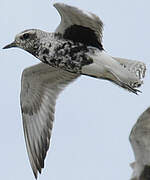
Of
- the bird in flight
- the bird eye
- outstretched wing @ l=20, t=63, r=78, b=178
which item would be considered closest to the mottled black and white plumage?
the bird in flight

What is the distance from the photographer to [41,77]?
41.7ft

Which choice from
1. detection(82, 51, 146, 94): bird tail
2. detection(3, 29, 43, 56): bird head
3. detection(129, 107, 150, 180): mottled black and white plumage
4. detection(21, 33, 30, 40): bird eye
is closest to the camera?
detection(129, 107, 150, 180): mottled black and white plumage

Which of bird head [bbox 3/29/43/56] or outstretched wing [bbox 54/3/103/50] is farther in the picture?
bird head [bbox 3/29/43/56]

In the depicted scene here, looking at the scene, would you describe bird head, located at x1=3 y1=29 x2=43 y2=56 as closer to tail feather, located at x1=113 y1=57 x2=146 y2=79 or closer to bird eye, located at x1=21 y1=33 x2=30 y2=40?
bird eye, located at x1=21 y1=33 x2=30 y2=40

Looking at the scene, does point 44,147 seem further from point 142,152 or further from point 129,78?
point 142,152

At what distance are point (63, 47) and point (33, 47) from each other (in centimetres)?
56

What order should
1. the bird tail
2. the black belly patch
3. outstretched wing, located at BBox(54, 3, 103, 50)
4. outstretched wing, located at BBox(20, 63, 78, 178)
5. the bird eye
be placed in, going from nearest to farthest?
the bird tail < outstretched wing, located at BBox(54, 3, 103, 50) < the black belly patch < the bird eye < outstretched wing, located at BBox(20, 63, 78, 178)

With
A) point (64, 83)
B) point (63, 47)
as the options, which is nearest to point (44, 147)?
point (64, 83)

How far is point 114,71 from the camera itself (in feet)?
36.9

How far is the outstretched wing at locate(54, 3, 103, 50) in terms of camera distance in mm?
11366

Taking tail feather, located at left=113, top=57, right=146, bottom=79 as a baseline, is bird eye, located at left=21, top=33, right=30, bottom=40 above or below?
above

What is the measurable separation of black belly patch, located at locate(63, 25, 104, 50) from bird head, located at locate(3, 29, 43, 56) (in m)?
0.44

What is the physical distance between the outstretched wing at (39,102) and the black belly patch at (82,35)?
1.17m

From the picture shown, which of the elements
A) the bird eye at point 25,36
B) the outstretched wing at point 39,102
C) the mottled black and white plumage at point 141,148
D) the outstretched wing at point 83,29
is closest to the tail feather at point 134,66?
the outstretched wing at point 83,29
